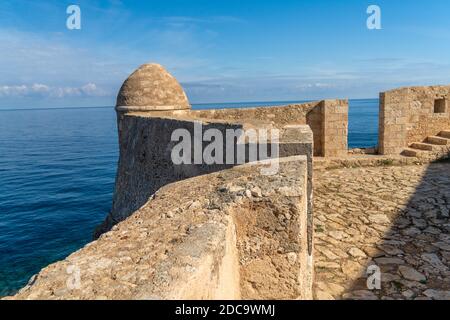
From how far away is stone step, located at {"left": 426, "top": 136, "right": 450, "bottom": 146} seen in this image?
9.95 metres

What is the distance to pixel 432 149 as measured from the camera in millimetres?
9742

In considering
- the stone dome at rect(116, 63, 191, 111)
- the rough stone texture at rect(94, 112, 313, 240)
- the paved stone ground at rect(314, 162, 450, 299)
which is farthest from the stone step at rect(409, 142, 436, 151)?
the stone dome at rect(116, 63, 191, 111)

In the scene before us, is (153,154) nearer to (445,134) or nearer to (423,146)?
(423,146)

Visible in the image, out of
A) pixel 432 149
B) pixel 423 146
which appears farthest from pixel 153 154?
pixel 423 146

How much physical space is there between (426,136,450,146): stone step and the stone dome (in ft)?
26.5

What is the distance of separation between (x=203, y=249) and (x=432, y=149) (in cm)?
1005

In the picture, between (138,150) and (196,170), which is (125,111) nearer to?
(138,150)

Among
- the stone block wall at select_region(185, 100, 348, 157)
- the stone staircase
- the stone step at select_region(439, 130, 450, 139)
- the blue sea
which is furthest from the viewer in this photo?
the blue sea

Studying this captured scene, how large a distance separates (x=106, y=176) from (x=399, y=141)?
23434 millimetres

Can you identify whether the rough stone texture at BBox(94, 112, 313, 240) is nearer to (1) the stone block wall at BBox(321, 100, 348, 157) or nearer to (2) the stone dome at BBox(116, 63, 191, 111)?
(2) the stone dome at BBox(116, 63, 191, 111)

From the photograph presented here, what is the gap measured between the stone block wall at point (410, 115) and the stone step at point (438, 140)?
0.97 ft

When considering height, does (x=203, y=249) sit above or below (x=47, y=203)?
above

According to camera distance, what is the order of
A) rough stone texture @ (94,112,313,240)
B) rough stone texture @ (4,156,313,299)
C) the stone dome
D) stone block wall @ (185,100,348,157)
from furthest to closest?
stone block wall @ (185,100,348,157)
the stone dome
rough stone texture @ (94,112,313,240)
rough stone texture @ (4,156,313,299)

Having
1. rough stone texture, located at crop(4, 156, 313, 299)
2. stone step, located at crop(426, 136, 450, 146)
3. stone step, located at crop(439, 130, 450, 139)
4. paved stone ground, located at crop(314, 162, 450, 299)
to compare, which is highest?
stone step, located at crop(439, 130, 450, 139)
